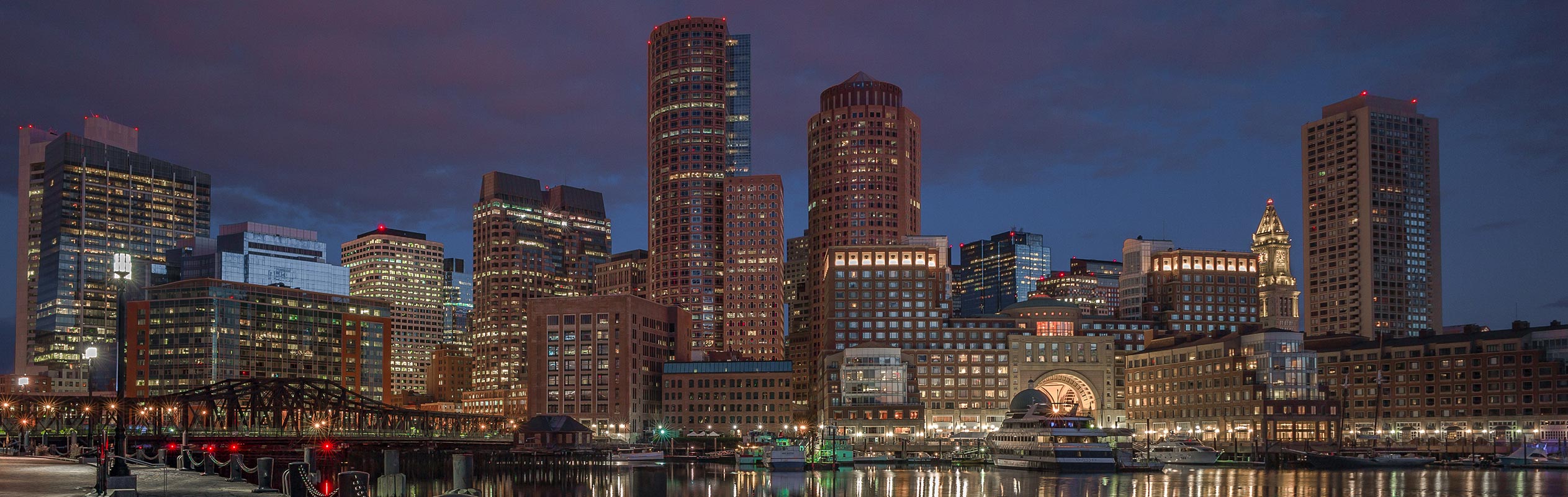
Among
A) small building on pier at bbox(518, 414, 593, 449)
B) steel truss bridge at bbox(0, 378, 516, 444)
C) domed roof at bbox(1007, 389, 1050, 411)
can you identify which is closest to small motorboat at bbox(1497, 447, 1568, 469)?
domed roof at bbox(1007, 389, 1050, 411)

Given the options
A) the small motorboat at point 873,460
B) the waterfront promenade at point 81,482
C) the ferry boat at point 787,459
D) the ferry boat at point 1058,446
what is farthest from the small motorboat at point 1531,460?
the waterfront promenade at point 81,482

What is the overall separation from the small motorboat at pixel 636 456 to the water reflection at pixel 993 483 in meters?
13.6

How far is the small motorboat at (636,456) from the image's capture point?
183125mm

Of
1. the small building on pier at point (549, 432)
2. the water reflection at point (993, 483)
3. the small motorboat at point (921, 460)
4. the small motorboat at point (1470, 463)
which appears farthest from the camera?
the small motorboat at point (921, 460)

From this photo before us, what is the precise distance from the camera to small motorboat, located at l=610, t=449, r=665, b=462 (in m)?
183

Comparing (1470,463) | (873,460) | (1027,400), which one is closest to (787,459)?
(873,460)

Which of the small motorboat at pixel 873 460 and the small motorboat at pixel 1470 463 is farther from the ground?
the small motorboat at pixel 1470 463

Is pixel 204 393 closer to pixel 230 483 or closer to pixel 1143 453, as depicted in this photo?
pixel 230 483

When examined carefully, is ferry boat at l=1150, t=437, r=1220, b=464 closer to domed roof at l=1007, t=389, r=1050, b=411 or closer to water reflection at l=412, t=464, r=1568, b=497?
water reflection at l=412, t=464, r=1568, b=497

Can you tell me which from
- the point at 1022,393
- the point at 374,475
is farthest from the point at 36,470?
the point at 1022,393

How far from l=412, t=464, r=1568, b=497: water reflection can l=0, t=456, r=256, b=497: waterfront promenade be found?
37.8 metres

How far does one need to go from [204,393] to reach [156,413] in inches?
678

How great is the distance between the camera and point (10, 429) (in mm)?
140500

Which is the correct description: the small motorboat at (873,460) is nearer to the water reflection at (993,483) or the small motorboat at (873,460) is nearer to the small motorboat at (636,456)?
the water reflection at (993,483)
